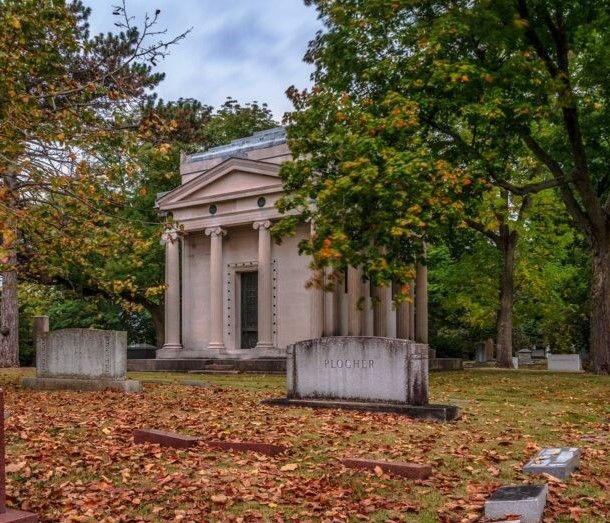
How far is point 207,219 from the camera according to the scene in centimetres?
2794

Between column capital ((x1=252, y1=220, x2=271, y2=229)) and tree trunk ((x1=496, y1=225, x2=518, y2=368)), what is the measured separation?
10.3 m

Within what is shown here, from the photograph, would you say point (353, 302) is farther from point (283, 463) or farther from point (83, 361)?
point (283, 463)

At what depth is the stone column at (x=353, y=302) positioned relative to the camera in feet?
84.0

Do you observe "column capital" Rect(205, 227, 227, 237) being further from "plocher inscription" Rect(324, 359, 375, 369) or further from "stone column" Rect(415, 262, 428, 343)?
"plocher inscription" Rect(324, 359, 375, 369)

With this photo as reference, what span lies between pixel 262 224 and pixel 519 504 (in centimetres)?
2103

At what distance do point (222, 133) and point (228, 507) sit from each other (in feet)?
123

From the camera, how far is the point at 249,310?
91.0 ft

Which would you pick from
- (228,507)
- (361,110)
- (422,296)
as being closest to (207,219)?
(422,296)

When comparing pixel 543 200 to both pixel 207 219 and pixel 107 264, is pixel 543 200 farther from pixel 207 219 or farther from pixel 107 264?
pixel 107 264

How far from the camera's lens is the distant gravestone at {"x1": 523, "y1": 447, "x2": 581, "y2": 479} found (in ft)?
23.5

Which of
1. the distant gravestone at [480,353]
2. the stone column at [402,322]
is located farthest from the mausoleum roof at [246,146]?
the distant gravestone at [480,353]

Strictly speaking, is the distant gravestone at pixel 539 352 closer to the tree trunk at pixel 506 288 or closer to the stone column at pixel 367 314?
the tree trunk at pixel 506 288

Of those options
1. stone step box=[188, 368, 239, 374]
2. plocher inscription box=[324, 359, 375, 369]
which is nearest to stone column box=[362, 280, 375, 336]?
stone step box=[188, 368, 239, 374]

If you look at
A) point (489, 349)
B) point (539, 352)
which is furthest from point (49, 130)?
point (539, 352)
